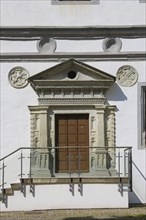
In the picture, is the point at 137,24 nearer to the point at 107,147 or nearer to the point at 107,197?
the point at 107,147

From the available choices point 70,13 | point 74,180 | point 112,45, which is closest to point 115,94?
point 112,45

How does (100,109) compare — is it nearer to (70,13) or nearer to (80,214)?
(70,13)

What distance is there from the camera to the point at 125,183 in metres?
18.1

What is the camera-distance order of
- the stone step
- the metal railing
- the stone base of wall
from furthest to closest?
the metal railing
the stone step
the stone base of wall

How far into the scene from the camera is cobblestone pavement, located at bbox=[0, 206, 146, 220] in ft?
53.5

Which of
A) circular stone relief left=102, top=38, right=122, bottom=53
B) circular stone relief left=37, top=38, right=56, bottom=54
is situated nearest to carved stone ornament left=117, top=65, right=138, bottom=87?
circular stone relief left=102, top=38, right=122, bottom=53

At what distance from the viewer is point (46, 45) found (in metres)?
19.8

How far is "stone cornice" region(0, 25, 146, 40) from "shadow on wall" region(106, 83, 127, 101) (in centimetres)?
176

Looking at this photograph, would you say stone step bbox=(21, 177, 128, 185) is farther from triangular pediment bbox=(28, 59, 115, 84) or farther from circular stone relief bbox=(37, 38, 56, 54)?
circular stone relief bbox=(37, 38, 56, 54)

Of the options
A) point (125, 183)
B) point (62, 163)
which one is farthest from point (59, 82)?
point (125, 183)

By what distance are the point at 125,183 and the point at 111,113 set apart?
2.62 metres

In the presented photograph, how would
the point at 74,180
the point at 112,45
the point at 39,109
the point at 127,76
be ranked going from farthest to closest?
the point at 112,45
the point at 127,76
the point at 39,109
the point at 74,180

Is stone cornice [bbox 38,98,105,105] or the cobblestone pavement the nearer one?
the cobblestone pavement

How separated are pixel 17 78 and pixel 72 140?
2.75m
